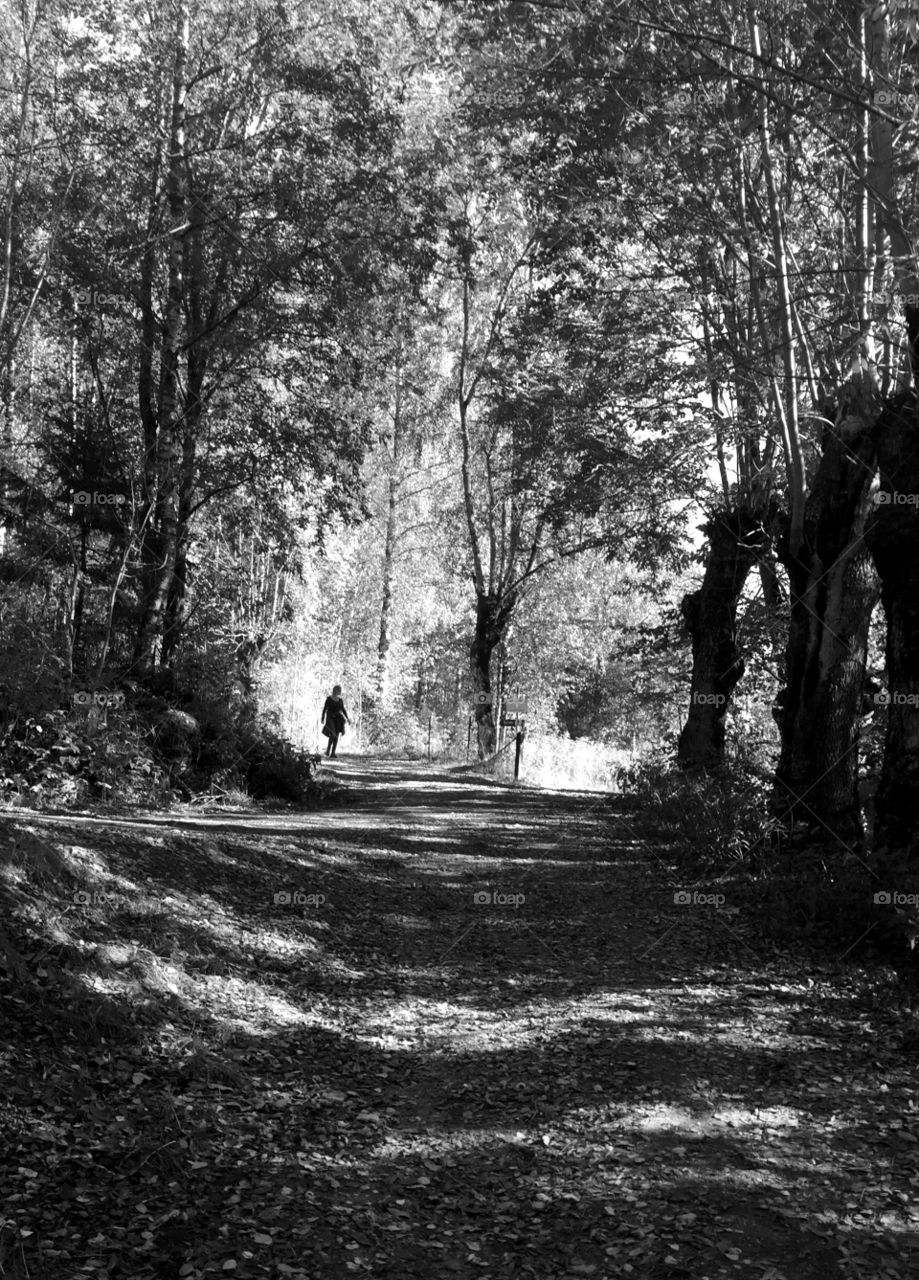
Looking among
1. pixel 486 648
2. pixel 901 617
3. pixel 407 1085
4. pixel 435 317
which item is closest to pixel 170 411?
pixel 435 317

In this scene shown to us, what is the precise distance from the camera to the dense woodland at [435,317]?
9.55 meters

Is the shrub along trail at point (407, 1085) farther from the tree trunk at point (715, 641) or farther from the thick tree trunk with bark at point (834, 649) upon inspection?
the tree trunk at point (715, 641)

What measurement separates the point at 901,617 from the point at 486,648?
20.2 m

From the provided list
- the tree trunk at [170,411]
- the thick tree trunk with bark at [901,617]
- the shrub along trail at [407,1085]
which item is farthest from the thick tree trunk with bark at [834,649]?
the tree trunk at [170,411]

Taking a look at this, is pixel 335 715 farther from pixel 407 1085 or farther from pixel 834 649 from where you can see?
pixel 407 1085

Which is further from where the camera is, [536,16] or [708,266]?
[708,266]

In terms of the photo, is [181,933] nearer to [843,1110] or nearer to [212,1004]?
[212,1004]

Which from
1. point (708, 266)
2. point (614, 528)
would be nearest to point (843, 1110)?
point (708, 266)

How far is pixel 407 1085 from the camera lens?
5.45 m

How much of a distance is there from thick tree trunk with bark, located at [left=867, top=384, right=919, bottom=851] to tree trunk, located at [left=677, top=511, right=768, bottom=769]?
7.94 m

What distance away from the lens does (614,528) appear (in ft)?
65.2

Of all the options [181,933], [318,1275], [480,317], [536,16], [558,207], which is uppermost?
[480,317]

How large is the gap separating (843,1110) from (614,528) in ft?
50.2

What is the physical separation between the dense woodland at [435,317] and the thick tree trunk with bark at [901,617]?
0.12ft
